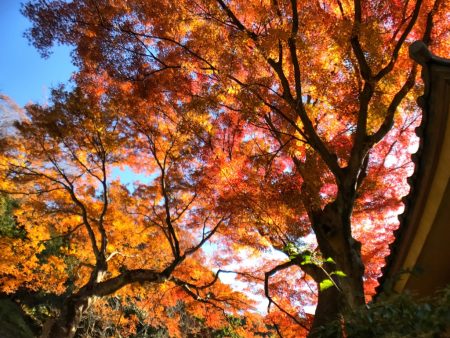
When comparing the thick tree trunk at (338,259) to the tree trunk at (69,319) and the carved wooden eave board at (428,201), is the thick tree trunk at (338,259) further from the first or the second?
the tree trunk at (69,319)

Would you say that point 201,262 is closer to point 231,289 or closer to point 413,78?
point 231,289

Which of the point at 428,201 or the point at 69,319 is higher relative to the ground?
the point at 69,319

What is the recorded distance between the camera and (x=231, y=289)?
12.6 m

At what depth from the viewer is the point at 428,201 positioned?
4.37 m

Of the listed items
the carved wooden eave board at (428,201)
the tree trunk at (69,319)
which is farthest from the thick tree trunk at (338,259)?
the tree trunk at (69,319)

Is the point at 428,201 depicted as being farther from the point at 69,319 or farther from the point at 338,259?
the point at 69,319

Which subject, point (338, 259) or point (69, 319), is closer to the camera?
point (338, 259)

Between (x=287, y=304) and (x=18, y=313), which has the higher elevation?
(x=18, y=313)

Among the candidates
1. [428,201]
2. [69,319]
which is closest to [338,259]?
[428,201]

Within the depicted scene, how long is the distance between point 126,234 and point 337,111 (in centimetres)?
782

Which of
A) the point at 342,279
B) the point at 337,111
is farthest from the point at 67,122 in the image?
the point at 342,279

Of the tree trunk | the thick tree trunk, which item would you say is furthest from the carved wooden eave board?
the tree trunk

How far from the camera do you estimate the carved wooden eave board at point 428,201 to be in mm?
3779

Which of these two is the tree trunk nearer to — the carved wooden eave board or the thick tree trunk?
the thick tree trunk
